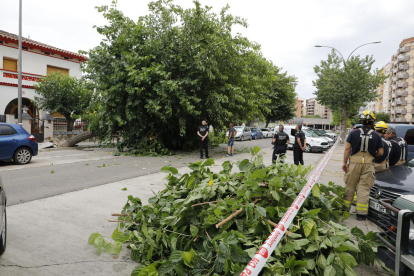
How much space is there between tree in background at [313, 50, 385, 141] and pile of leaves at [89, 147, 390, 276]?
26.3 metres

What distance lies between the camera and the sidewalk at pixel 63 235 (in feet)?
10.4

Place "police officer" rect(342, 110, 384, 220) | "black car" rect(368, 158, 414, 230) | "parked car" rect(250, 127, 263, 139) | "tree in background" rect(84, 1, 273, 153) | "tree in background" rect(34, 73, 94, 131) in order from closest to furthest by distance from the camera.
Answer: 1. "black car" rect(368, 158, 414, 230)
2. "police officer" rect(342, 110, 384, 220)
3. "tree in background" rect(84, 1, 273, 153)
4. "tree in background" rect(34, 73, 94, 131)
5. "parked car" rect(250, 127, 263, 139)

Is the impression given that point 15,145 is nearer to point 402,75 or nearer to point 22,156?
point 22,156

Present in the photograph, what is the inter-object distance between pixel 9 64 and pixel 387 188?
27261mm

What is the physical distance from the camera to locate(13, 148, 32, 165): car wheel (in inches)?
405

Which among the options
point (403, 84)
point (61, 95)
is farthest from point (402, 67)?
point (61, 95)

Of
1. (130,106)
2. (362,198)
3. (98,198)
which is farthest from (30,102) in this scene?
(362,198)

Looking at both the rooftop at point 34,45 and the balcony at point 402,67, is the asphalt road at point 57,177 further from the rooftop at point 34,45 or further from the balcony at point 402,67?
the balcony at point 402,67

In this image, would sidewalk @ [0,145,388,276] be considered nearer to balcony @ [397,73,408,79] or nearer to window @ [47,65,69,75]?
window @ [47,65,69,75]

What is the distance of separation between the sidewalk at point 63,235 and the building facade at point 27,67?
18.1 m

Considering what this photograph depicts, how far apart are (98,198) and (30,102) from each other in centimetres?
2259

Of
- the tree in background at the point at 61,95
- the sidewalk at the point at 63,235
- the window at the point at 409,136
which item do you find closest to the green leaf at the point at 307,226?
the sidewalk at the point at 63,235

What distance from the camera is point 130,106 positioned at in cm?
1359

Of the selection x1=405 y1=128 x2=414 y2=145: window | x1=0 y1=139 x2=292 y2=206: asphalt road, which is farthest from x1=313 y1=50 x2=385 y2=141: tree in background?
x1=0 y1=139 x2=292 y2=206: asphalt road
